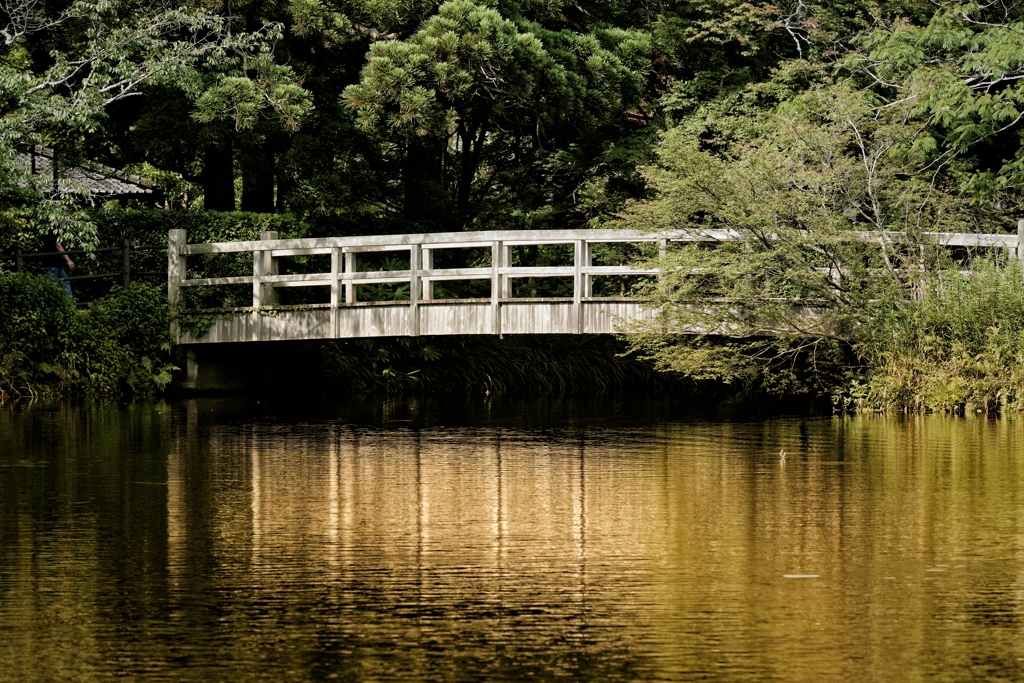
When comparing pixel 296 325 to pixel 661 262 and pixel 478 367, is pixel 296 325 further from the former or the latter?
pixel 661 262

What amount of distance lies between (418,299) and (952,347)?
21.9ft

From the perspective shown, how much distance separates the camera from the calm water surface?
207 inches

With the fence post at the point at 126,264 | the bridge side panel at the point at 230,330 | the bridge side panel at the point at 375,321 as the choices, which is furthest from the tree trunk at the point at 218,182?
the bridge side panel at the point at 375,321

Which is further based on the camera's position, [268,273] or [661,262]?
[268,273]

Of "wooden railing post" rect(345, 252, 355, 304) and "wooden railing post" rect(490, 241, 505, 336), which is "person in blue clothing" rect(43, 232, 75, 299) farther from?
"wooden railing post" rect(490, 241, 505, 336)

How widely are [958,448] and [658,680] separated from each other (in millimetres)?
7518

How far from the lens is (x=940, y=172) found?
73.4 feet

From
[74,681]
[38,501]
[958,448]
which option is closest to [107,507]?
[38,501]

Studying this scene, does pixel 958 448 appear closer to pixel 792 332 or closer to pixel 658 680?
pixel 792 332

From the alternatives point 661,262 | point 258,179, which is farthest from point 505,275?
point 258,179

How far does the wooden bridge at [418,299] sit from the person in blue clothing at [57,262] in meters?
1.39

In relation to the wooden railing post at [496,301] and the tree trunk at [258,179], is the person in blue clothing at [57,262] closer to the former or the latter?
the tree trunk at [258,179]

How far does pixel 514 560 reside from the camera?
7.02 meters

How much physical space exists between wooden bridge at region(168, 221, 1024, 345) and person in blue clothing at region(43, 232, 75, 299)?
1388mm
